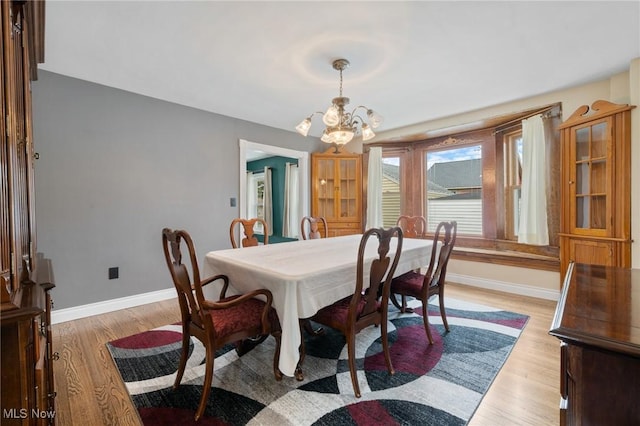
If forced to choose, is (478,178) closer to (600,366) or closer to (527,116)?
(527,116)

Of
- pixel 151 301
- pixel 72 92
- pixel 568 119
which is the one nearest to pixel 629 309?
pixel 568 119

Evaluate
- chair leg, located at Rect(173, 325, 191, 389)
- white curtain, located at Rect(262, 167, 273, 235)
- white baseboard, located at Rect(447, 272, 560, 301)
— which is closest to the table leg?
chair leg, located at Rect(173, 325, 191, 389)

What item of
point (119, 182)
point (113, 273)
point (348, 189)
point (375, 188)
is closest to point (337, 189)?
point (348, 189)

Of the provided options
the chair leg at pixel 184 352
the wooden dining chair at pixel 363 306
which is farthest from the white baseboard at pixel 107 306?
the wooden dining chair at pixel 363 306

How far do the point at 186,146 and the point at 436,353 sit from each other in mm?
3489

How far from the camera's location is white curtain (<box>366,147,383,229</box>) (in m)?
4.92

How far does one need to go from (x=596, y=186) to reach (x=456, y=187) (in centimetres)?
179

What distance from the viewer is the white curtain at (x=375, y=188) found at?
492cm

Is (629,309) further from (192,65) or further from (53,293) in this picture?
(53,293)

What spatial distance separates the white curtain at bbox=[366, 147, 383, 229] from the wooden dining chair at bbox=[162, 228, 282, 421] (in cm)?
338

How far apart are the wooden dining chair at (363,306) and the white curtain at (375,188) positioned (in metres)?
3.04

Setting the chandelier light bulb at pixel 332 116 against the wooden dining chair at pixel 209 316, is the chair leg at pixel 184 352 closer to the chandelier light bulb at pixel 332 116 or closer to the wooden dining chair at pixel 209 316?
the wooden dining chair at pixel 209 316

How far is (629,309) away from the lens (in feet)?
2.90

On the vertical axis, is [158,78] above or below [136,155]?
above
